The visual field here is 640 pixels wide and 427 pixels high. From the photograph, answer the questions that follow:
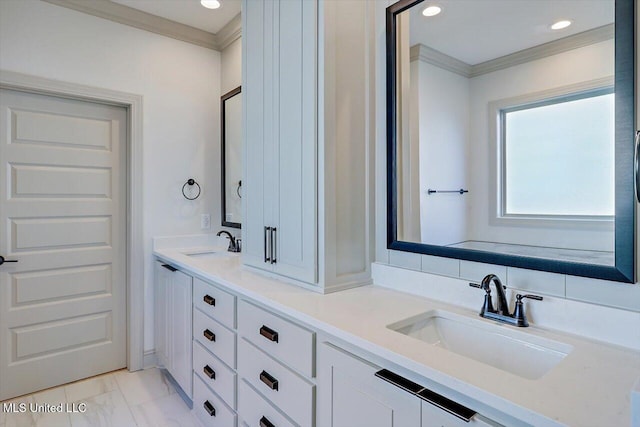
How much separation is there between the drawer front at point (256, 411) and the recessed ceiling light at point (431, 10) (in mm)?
1719

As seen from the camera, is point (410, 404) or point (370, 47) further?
point (370, 47)

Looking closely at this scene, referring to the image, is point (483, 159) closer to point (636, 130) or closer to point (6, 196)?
point (636, 130)

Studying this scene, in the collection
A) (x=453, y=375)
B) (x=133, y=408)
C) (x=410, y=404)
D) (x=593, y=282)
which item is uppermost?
(x=593, y=282)

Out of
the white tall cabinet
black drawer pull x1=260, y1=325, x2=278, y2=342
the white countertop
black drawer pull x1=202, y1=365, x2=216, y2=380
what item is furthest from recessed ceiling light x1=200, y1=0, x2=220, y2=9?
black drawer pull x1=202, y1=365, x2=216, y2=380

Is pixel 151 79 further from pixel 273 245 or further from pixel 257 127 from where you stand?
pixel 273 245

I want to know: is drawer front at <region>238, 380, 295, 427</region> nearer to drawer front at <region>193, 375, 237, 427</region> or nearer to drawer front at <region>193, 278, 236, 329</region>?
drawer front at <region>193, 375, 237, 427</region>

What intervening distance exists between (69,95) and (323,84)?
6.36ft

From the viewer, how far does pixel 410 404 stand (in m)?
0.91

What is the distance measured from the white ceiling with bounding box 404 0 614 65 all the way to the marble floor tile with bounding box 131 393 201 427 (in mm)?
2333

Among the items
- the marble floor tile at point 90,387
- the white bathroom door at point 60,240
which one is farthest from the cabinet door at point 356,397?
the white bathroom door at point 60,240

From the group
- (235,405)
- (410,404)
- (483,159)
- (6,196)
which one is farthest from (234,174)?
(410,404)

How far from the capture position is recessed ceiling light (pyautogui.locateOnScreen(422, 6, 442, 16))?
1.48m

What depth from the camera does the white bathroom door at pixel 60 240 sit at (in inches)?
90.2

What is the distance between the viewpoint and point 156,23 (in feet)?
8.84
